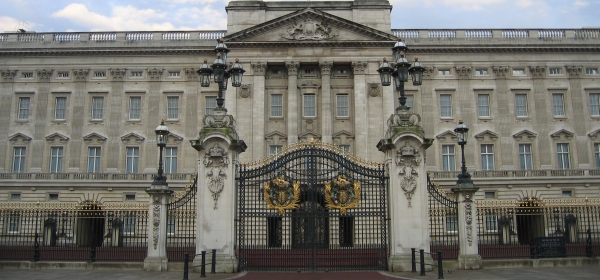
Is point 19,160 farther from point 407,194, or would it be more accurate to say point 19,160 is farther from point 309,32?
point 407,194

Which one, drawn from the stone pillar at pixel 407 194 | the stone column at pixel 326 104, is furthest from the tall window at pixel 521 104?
the stone pillar at pixel 407 194

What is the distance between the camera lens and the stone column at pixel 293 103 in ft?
153

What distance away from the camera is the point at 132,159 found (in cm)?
4862

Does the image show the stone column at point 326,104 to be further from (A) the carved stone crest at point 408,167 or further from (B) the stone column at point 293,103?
(A) the carved stone crest at point 408,167

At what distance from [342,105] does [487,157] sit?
520 inches

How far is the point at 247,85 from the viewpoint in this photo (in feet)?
156

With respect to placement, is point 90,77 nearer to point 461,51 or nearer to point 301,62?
point 301,62

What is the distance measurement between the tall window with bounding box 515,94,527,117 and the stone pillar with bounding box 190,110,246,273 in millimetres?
35622

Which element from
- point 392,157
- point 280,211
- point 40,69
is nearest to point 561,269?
point 392,157

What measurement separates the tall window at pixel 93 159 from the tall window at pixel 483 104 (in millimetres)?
33431

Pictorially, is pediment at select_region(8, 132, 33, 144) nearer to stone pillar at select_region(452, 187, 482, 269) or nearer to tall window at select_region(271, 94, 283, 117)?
tall window at select_region(271, 94, 283, 117)

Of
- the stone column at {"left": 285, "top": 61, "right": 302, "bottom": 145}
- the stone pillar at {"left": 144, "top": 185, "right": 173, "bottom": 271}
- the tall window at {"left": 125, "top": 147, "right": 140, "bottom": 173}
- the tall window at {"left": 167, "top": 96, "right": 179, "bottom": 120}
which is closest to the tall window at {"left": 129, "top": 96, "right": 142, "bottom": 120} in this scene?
the tall window at {"left": 167, "top": 96, "right": 179, "bottom": 120}

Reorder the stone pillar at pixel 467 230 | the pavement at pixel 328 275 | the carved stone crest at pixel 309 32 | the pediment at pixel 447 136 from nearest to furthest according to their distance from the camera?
the pavement at pixel 328 275 < the stone pillar at pixel 467 230 < the carved stone crest at pixel 309 32 < the pediment at pixel 447 136

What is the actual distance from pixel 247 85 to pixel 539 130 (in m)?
25.4
